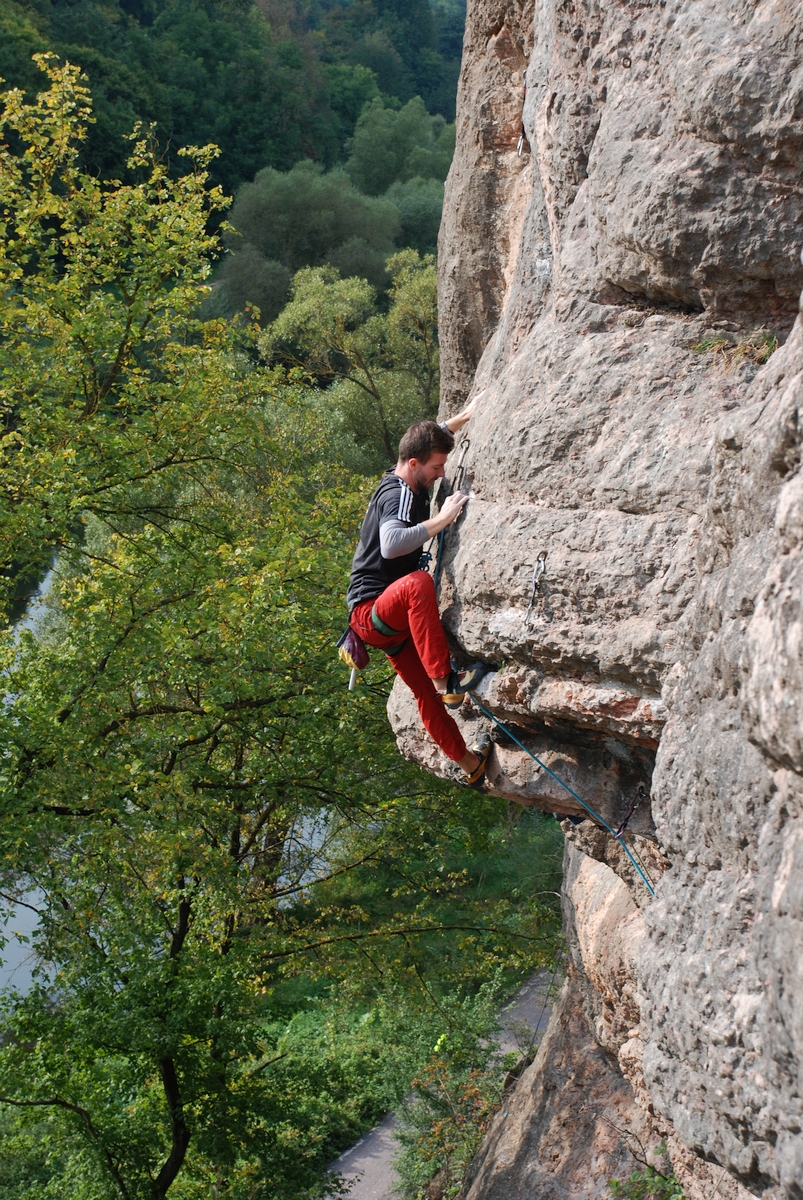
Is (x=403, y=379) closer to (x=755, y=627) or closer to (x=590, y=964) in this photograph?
(x=590, y=964)

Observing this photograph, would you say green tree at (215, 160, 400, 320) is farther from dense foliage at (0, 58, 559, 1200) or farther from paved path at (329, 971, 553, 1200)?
paved path at (329, 971, 553, 1200)

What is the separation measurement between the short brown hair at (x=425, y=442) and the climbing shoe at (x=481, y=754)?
1682 mm

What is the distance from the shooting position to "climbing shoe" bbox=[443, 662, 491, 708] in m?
5.23

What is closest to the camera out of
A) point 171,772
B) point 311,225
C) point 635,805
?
point 635,805

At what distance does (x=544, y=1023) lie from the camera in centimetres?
1521

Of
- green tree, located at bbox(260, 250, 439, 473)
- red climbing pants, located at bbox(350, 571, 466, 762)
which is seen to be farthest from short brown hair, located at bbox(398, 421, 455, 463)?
green tree, located at bbox(260, 250, 439, 473)

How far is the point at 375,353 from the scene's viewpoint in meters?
25.5

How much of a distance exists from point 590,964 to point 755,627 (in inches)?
200

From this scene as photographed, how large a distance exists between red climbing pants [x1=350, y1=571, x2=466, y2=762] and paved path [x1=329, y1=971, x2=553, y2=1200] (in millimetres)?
8045

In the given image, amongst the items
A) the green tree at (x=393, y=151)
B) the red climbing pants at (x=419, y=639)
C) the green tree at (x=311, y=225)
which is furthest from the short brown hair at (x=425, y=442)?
the green tree at (x=393, y=151)

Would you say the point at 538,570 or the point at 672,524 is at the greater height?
the point at 538,570

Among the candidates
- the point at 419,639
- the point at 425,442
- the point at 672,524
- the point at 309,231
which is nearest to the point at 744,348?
the point at 672,524

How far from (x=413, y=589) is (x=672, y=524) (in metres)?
1.52

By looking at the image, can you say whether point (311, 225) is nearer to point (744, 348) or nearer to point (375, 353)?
point (375, 353)
